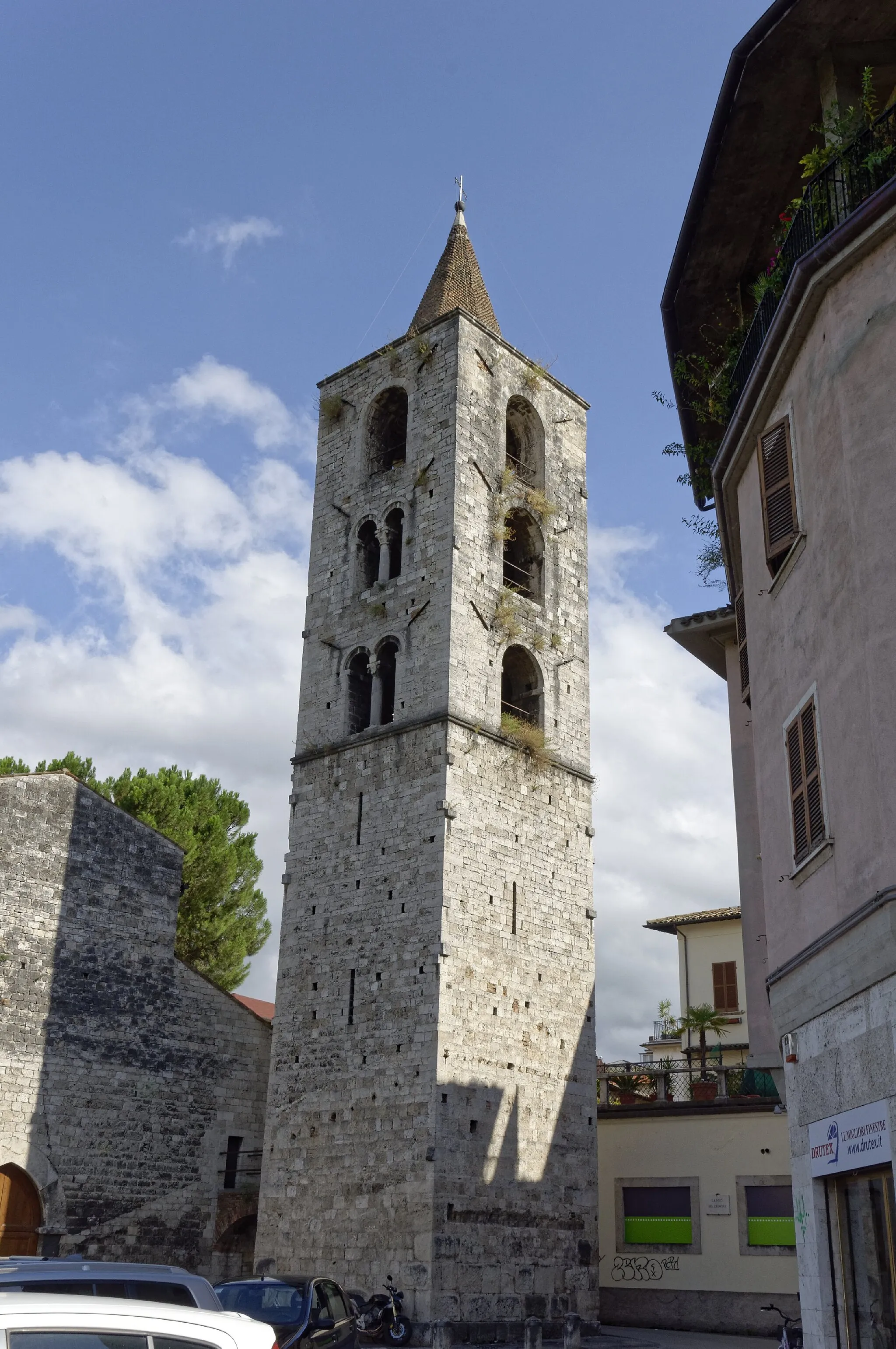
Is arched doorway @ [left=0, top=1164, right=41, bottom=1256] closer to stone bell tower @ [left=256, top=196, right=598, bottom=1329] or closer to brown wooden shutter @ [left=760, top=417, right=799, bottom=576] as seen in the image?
stone bell tower @ [left=256, top=196, right=598, bottom=1329]

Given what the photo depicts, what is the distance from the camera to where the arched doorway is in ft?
69.6

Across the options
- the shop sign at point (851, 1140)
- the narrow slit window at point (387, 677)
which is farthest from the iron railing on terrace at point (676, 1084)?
the shop sign at point (851, 1140)

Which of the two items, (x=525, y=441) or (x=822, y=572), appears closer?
(x=822, y=572)

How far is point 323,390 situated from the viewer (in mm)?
30141

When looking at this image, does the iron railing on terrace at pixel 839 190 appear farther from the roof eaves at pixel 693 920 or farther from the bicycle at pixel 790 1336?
the roof eaves at pixel 693 920

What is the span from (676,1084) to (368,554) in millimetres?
12717

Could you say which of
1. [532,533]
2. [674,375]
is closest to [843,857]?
[674,375]

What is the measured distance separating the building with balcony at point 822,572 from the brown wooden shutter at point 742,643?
98cm

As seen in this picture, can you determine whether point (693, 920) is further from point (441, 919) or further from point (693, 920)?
point (441, 919)

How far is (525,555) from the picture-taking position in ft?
92.2

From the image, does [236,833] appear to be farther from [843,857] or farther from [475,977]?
[843,857]

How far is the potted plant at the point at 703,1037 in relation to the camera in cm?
2284

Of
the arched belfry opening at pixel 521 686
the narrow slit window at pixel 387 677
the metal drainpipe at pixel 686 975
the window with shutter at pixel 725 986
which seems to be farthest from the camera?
the metal drainpipe at pixel 686 975

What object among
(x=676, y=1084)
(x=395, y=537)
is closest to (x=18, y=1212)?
(x=676, y=1084)
